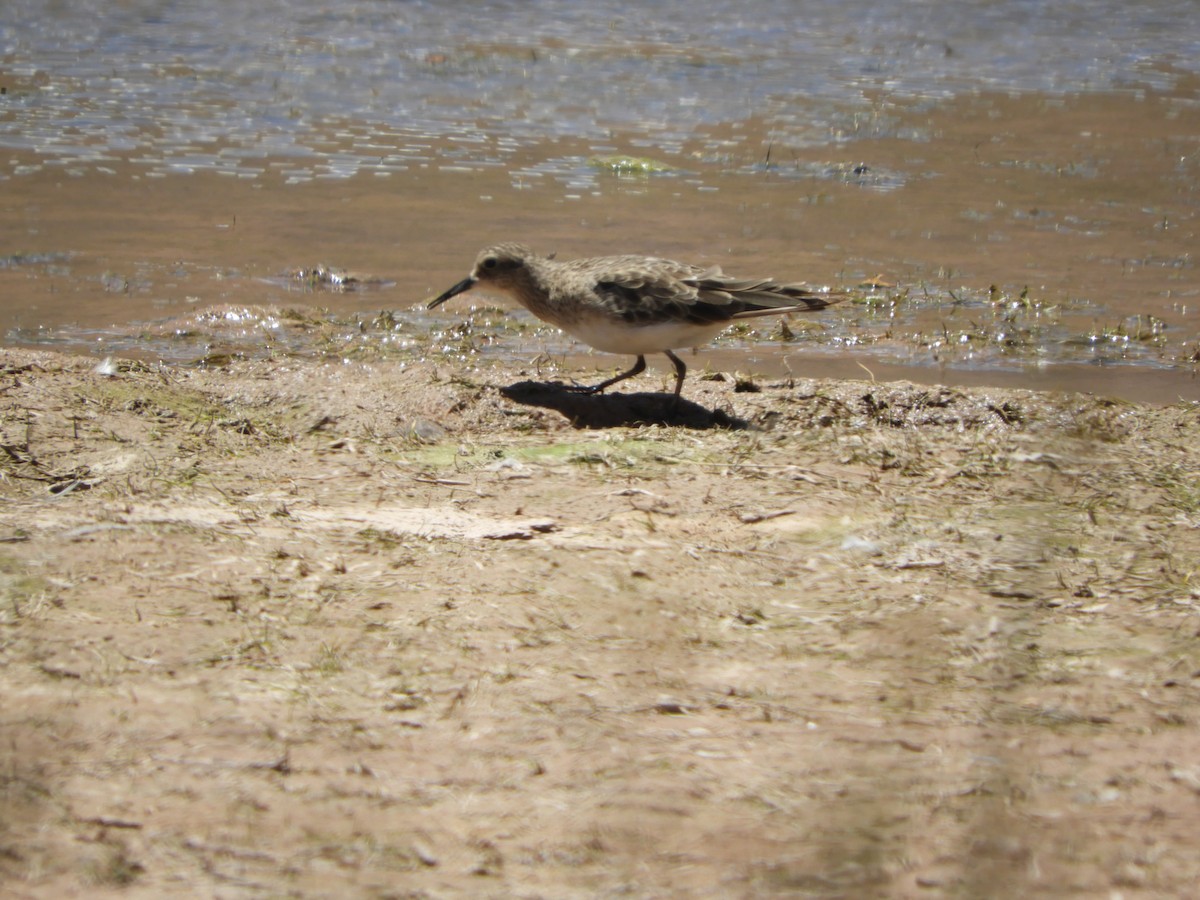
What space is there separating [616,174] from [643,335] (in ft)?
16.5

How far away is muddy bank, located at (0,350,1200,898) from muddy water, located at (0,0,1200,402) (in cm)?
246

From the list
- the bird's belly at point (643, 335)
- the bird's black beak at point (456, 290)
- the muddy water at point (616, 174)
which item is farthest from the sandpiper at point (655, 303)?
the muddy water at point (616, 174)

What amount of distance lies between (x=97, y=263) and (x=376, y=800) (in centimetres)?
695

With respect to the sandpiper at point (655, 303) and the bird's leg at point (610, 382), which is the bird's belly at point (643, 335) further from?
the bird's leg at point (610, 382)

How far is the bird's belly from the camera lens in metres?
6.72

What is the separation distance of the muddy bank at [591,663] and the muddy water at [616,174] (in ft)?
8.07

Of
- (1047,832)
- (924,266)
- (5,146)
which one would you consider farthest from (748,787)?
(5,146)

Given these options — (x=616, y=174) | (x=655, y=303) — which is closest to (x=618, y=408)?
(x=655, y=303)

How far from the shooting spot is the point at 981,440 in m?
5.93

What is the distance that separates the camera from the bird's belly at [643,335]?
22.1 ft

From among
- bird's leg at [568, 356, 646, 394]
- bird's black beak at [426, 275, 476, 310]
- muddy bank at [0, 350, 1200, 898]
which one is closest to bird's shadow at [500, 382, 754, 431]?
bird's leg at [568, 356, 646, 394]

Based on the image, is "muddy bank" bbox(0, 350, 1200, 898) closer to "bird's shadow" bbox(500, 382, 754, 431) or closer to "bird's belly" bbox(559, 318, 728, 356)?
"bird's shadow" bbox(500, 382, 754, 431)

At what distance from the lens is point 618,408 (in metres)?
6.75

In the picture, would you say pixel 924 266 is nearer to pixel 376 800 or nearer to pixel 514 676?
pixel 514 676
